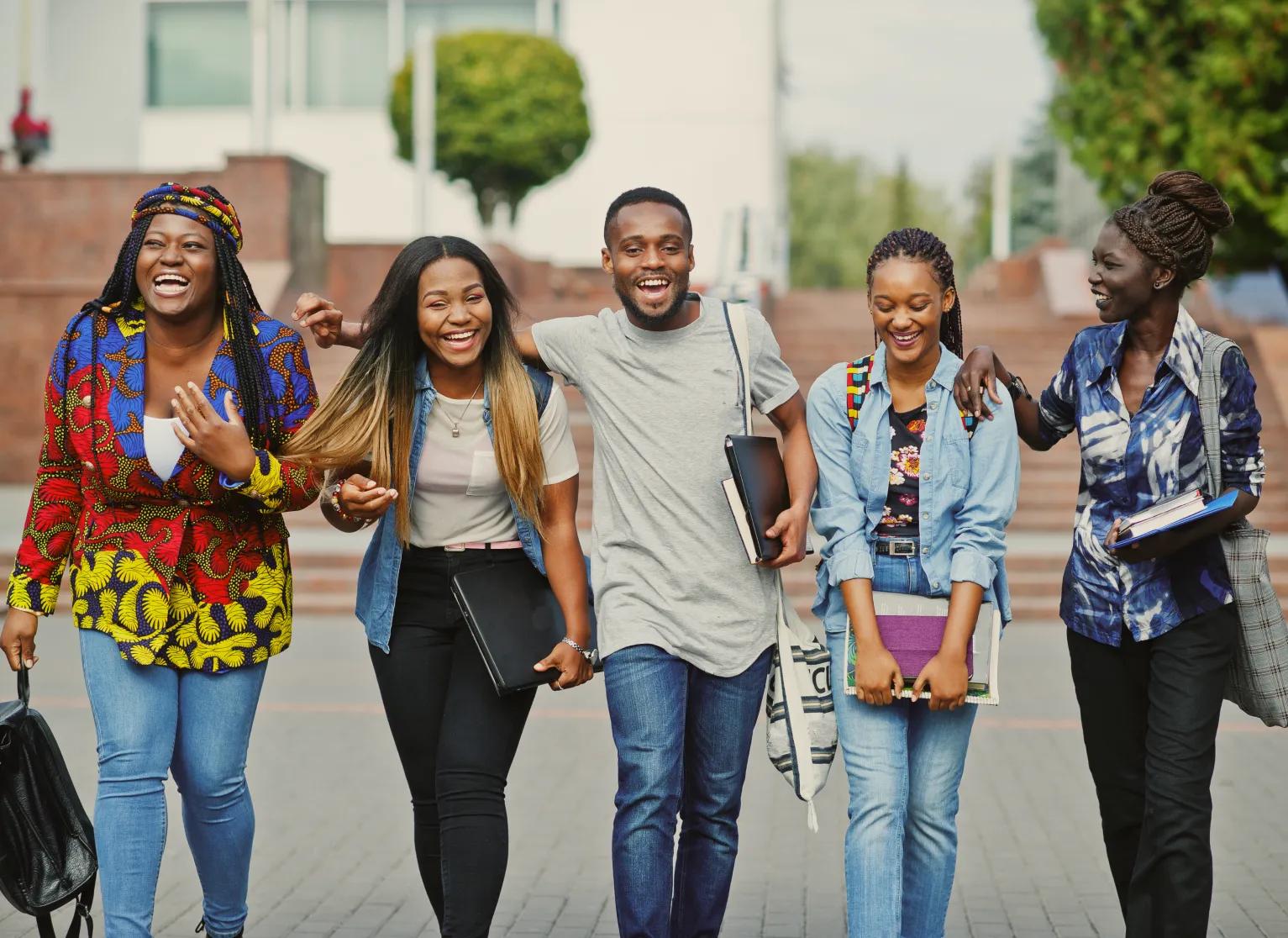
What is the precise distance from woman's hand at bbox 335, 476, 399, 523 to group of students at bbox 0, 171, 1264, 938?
4 centimetres

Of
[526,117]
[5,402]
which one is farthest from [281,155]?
[526,117]

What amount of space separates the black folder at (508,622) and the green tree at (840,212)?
230 ft

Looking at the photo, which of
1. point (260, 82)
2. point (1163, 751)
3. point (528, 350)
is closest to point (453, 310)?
point (528, 350)

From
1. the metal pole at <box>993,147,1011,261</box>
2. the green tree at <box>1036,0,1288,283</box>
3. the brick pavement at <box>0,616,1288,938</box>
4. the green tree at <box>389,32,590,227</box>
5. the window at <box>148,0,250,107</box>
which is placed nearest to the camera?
the brick pavement at <box>0,616,1288,938</box>

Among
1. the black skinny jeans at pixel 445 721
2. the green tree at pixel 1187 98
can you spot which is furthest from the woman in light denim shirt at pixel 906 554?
the green tree at pixel 1187 98

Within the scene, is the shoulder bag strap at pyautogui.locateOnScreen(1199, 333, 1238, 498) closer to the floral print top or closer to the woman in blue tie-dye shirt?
the woman in blue tie-dye shirt

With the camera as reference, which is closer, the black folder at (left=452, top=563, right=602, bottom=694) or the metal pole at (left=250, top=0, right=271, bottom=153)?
the black folder at (left=452, top=563, right=602, bottom=694)

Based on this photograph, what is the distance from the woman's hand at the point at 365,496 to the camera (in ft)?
12.3

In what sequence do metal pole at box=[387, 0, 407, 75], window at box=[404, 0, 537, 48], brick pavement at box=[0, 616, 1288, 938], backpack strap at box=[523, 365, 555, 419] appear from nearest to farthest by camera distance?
backpack strap at box=[523, 365, 555, 419], brick pavement at box=[0, 616, 1288, 938], window at box=[404, 0, 537, 48], metal pole at box=[387, 0, 407, 75]

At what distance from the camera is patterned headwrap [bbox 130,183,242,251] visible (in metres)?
Answer: 3.93

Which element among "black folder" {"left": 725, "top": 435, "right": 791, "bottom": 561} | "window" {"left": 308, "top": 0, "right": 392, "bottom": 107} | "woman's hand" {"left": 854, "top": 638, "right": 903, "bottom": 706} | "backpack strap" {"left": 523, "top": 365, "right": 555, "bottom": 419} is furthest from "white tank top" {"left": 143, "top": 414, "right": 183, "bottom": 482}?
"window" {"left": 308, "top": 0, "right": 392, "bottom": 107}

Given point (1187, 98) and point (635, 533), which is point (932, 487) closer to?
point (635, 533)

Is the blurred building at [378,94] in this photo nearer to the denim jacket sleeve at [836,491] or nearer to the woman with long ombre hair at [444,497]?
the woman with long ombre hair at [444,497]

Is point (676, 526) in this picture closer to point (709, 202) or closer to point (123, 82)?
point (709, 202)
